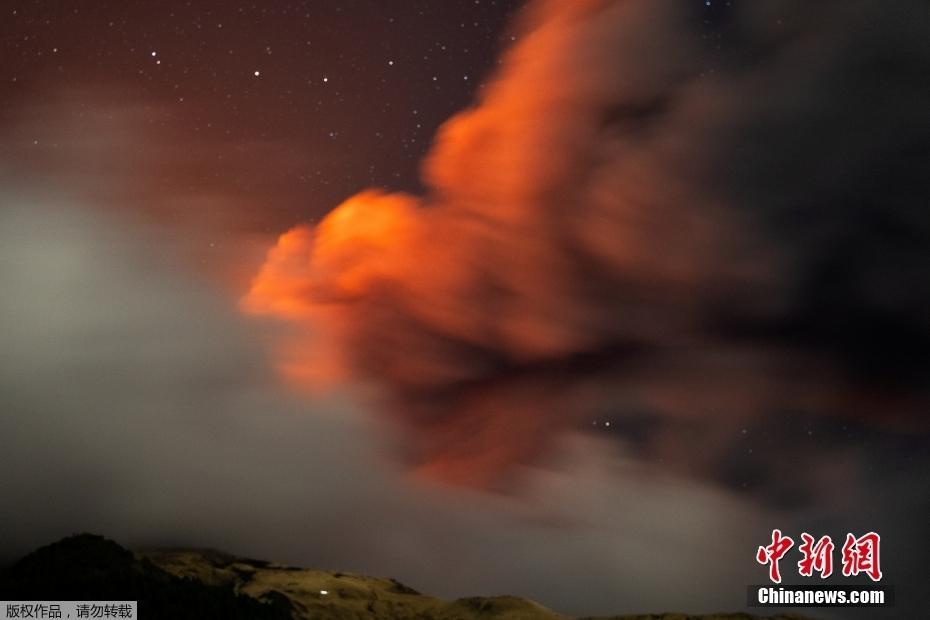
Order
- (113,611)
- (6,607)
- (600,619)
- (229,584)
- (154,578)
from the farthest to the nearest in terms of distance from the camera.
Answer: (600,619)
(229,584)
(154,578)
(113,611)
(6,607)

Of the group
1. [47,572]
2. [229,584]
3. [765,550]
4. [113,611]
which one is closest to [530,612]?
[229,584]

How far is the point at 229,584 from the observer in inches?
4505

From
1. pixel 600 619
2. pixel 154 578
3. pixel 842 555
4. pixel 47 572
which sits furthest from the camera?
pixel 600 619

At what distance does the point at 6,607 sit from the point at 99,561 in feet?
221

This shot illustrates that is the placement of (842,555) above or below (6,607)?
above

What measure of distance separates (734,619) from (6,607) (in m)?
109

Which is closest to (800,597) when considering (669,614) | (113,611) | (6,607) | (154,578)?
(113,611)

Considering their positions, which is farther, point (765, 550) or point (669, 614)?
point (669, 614)

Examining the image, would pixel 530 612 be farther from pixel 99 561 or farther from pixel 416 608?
pixel 99 561

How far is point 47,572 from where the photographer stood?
101688 mm

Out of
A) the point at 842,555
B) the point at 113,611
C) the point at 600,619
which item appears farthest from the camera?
the point at 600,619

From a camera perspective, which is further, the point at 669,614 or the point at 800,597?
the point at 669,614

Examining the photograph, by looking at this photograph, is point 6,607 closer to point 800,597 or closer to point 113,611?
point 113,611

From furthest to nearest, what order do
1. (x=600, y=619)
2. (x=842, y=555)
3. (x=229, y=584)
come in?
1. (x=600, y=619)
2. (x=229, y=584)
3. (x=842, y=555)
